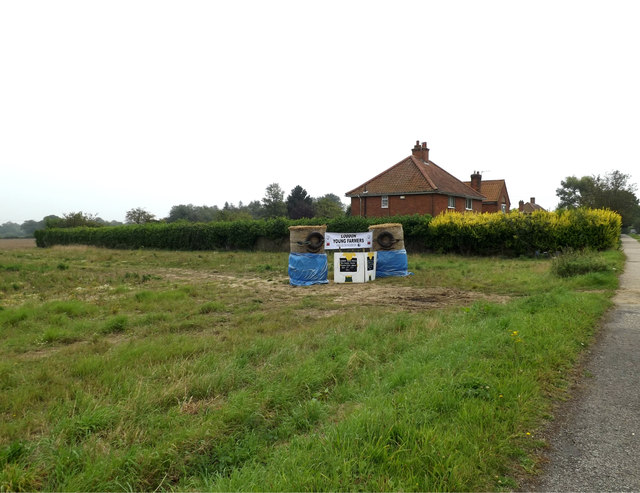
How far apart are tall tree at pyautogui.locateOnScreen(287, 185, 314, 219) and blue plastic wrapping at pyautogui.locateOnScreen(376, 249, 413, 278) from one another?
55.4 metres

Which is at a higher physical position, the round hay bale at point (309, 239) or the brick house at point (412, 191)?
the brick house at point (412, 191)

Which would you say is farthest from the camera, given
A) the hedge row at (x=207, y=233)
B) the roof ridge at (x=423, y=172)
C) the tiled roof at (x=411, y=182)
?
the tiled roof at (x=411, y=182)

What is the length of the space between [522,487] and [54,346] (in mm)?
6404

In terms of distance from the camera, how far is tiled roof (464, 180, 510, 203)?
4740 centimetres

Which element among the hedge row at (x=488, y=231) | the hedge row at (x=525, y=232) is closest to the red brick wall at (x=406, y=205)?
the hedge row at (x=488, y=231)

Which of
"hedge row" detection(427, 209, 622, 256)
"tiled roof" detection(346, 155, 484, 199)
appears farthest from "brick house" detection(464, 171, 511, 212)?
"hedge row" detection(427, 209, 622, 256)

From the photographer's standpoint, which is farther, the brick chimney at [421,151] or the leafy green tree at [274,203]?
the leafy green tree at [274,203]

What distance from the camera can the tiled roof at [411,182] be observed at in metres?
34.2

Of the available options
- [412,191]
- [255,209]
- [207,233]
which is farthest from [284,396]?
[255,209]

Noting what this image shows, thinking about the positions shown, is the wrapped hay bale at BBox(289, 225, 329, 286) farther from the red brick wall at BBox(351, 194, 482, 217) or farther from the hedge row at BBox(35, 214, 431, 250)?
the red brick wall at BBox(351, 194, 482, 217)

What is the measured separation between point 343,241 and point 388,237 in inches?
76.1

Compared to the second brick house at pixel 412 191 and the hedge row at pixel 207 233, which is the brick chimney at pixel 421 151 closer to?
the second brick house at pixel 412 191

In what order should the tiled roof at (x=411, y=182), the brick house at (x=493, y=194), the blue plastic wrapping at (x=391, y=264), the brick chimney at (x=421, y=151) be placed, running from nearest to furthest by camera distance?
the blue plastic wrapping at (x=391, y=264), the tiled roof at (x=411, y=182), the brick chimney at (x=421, y=151), the brick house at (x=493, y=194)

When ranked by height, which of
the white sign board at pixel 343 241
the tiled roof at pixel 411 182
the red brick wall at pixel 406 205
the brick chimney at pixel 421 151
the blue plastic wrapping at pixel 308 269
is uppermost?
the brick chimney at pixel 421 151
